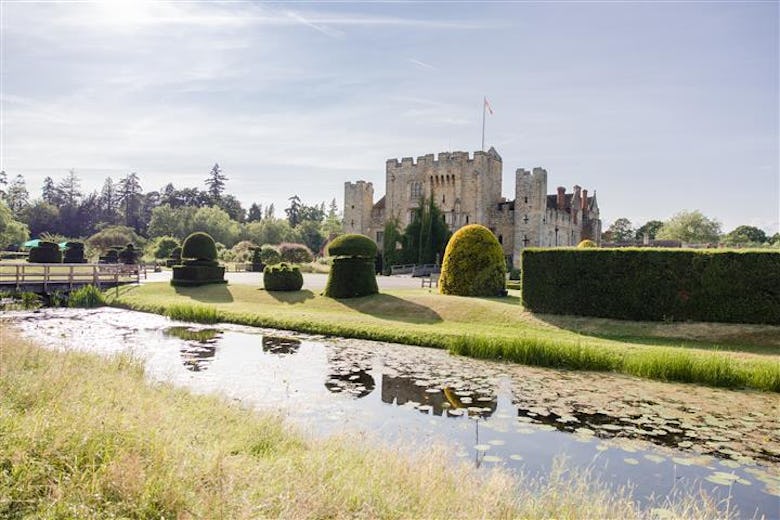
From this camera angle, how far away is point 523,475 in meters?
5.73

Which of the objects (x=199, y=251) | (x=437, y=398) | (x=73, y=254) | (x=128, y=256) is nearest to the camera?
(x=437, y=398)

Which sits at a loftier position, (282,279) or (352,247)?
(352,247)

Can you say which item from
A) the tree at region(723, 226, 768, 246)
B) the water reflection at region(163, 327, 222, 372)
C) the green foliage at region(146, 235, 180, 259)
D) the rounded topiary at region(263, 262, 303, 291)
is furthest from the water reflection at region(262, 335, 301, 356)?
the tree at region(723, 226, 768, 246)

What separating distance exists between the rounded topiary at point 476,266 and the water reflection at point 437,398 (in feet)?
35.9

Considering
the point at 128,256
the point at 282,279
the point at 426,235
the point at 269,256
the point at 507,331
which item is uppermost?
the point at 426,235

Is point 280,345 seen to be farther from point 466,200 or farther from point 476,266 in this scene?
point 466,200

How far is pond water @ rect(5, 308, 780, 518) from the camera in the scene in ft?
20.2

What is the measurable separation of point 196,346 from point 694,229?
81342 millimetres

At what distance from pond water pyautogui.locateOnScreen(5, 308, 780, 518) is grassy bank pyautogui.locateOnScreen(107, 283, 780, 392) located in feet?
1.94

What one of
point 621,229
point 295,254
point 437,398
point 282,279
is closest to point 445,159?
point 295,254

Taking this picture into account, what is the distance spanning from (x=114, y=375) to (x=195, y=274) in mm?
18953

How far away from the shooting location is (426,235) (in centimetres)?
4534

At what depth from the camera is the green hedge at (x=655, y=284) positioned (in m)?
14.4

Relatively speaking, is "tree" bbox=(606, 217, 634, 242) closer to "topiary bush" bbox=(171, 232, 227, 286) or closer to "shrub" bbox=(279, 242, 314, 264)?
"shrub" bbox=(279, 242, 314, 264)
